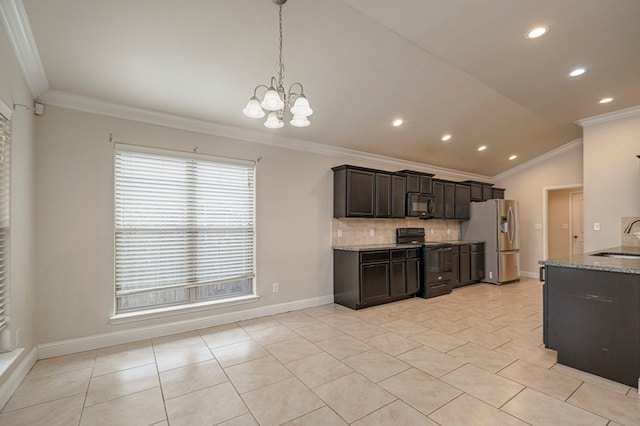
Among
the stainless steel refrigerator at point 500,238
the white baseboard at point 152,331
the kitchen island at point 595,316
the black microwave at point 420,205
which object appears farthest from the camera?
the stainless steel refrigerator at point 500,238

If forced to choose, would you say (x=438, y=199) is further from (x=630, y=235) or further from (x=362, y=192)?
(x=630, y=235)

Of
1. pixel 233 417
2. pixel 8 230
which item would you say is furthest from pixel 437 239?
pixel 8 230

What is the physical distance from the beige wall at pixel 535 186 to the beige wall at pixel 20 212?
336 inches

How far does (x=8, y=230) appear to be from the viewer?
233cm

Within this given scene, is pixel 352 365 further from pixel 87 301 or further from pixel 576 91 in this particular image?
pixel 576 91

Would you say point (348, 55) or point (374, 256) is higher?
point (348, 55)

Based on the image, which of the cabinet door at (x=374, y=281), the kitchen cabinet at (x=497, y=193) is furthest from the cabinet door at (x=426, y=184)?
the kitchen cabinet at (x=497, y=193)

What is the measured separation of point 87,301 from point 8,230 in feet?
3.61

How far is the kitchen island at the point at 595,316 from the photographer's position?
2.38m

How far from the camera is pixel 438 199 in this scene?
6.30 m

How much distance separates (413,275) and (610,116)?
3.83 m

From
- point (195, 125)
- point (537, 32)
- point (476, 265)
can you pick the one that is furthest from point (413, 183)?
point (195, 125)

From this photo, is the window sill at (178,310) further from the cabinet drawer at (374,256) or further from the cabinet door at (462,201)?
the cabinet door at (462,201)

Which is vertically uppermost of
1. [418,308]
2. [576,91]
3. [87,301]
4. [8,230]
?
[576,91]
